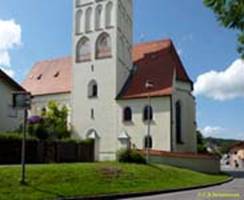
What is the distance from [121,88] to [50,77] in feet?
45.0

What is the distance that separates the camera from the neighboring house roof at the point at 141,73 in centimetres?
5266

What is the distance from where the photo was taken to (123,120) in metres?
52.4

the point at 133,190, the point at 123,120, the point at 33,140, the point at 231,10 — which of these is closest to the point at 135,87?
the point at 123,120

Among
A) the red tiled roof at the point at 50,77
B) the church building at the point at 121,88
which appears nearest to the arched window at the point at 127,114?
the church building at the point at 121,88

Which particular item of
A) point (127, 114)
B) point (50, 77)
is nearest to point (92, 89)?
point (127, 114)

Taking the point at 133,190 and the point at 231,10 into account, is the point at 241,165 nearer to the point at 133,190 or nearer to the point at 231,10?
the point at 133,190

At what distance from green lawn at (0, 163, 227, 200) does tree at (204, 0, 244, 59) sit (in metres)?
10.1

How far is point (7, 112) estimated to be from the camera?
121ft

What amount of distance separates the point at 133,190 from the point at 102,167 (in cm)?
465

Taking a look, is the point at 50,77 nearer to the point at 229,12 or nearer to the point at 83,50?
the point at 83,50

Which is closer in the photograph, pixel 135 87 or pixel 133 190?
pixel 133 190

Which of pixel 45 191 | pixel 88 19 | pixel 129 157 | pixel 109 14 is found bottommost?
pixel 45 191

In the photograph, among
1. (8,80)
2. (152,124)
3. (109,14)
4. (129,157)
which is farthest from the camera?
(109,14)

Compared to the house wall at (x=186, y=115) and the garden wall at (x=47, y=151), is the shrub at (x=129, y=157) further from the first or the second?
the house wall at (x=186, y=115)
